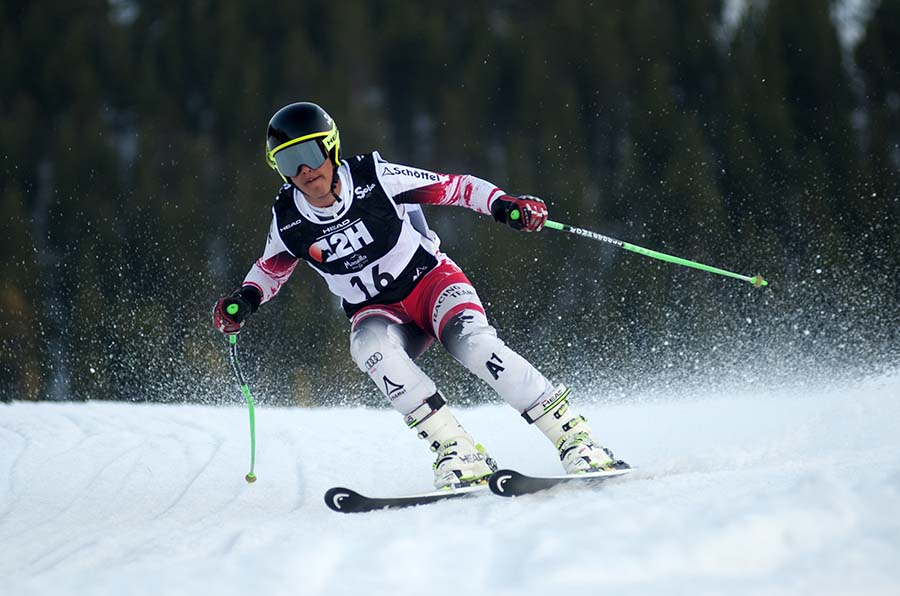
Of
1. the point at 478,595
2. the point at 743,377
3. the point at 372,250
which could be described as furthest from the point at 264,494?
the point at 743,377

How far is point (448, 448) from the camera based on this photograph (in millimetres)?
3184

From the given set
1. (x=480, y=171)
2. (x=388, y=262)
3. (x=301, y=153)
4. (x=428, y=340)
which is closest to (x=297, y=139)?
(x=301, y=153)

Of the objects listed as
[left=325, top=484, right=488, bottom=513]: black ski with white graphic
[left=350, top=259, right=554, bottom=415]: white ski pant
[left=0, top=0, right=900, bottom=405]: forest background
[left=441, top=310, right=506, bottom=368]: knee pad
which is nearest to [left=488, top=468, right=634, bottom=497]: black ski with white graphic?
[left=325, top=484, right=488, bottom=513]: black ski with white graphic

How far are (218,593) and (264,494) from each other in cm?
179

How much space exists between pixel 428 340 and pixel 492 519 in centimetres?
127

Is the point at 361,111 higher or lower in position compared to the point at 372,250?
higher

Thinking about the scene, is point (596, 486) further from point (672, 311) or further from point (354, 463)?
point (672, 311)

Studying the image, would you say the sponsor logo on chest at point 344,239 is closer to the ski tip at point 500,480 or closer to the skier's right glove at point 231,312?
the skier's right glove at point 231,312

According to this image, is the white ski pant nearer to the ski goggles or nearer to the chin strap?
the chin strap

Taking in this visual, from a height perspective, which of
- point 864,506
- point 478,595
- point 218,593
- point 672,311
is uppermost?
point 672,311

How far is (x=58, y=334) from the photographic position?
586 inches

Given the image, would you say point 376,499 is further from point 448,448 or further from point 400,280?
point 400,280

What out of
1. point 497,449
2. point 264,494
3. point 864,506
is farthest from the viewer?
point 497,449

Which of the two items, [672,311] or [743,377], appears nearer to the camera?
[743,377]
